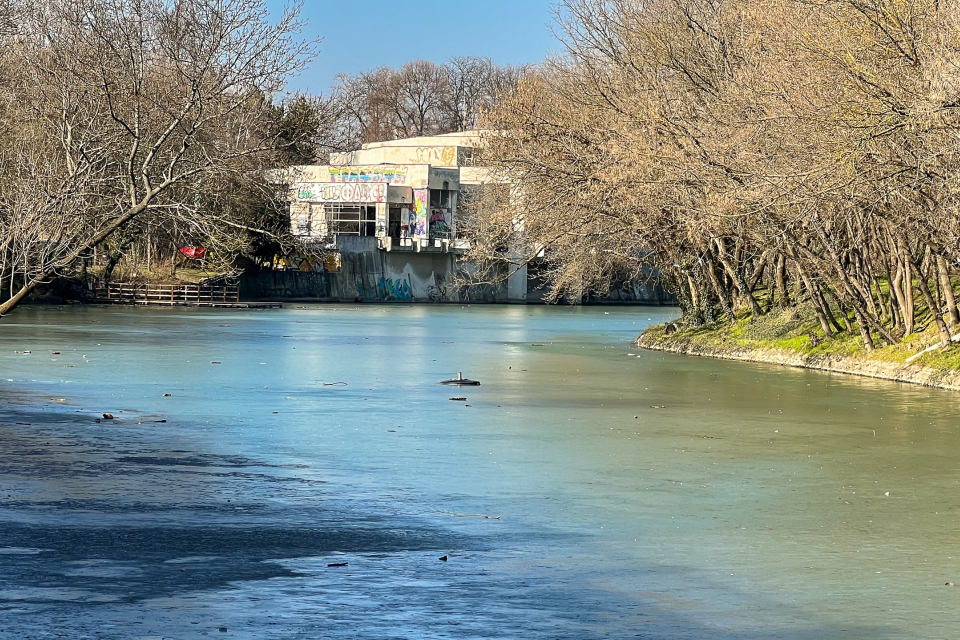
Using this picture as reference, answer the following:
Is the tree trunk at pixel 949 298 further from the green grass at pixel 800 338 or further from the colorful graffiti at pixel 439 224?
the colorful graffiti at pixel 439 224

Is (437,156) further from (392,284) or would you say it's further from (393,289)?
(393,289)

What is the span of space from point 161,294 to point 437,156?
32293 millimetres

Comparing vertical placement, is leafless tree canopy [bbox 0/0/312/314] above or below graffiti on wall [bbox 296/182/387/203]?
below

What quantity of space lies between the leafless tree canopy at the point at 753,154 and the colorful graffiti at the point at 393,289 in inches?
2074

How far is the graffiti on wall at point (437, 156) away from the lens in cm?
10631

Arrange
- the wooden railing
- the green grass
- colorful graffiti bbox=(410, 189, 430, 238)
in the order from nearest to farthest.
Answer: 1. the green grass
2. the wooden railing
3. colorful graffiti bbox=(410, 189, 430, 238)

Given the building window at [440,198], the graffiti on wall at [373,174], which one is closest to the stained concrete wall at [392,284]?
the building window at [440,198]

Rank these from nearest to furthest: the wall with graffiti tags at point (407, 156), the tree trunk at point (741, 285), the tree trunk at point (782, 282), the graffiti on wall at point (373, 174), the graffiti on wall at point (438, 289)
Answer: the tree trunk at point (782, 282)
the tree trunk at point (741, 285)
the graffiti on wall at point (438, 289)
the graffiti on wall at point (373, 174)
the wall with graffiti tags at point (407, 156)

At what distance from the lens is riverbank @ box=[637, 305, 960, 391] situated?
94.8 feet

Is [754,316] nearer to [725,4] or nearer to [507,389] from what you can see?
[725,4]

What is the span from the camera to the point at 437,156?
107000 millimetres

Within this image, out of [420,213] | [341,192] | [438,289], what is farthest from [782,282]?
[341,192]

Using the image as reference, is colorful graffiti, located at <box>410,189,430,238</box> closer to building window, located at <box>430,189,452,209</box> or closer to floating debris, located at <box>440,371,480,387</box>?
building window, located at <box>430,189,452,209</box>

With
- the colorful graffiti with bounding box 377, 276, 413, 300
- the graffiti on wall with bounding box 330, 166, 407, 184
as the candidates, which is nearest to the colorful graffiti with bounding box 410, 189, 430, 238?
the graffiti on wall with bounding box 330, 166, 407, 184
